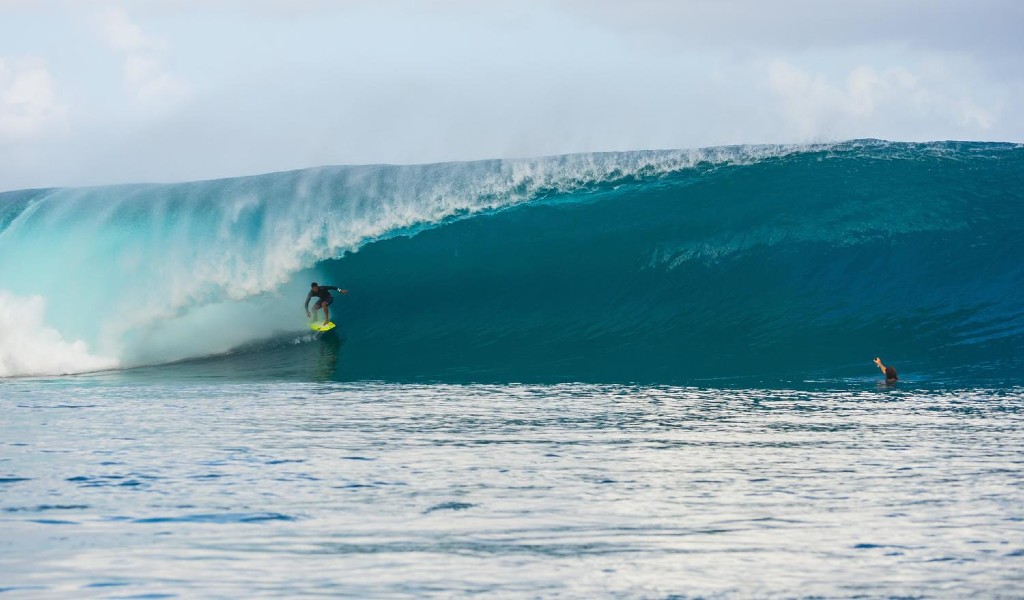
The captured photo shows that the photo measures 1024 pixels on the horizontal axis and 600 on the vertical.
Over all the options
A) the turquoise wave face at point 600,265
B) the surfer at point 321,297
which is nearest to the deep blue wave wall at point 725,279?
the turquoise wave face at point 600,265

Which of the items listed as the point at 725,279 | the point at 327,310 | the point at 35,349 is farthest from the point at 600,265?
the point at 35,349

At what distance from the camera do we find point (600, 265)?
1520 centimetres

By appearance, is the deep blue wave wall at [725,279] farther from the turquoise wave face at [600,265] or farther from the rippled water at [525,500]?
the rippled water at [525,500]

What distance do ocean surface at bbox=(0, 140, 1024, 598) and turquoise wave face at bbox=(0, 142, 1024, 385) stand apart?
0.21 feet

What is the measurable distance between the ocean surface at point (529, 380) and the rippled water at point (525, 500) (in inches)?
1.0

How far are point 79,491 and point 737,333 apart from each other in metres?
8.65

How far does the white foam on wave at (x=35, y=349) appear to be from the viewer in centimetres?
1304

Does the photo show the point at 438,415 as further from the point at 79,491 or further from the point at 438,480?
the point at 79,491

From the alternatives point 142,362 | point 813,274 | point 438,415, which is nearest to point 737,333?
point 813,274

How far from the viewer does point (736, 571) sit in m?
4.34

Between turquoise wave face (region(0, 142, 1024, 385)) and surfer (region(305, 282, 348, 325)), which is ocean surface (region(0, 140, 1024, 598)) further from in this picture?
surfer (region(305, 282, 348, 325))

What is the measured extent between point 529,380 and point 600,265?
16.2 feet

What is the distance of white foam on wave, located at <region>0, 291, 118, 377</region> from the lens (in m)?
13.0

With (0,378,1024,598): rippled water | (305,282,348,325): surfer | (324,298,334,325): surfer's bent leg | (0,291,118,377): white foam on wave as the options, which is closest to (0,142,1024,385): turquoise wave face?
(324,298,334,325): surfer's bent leg
